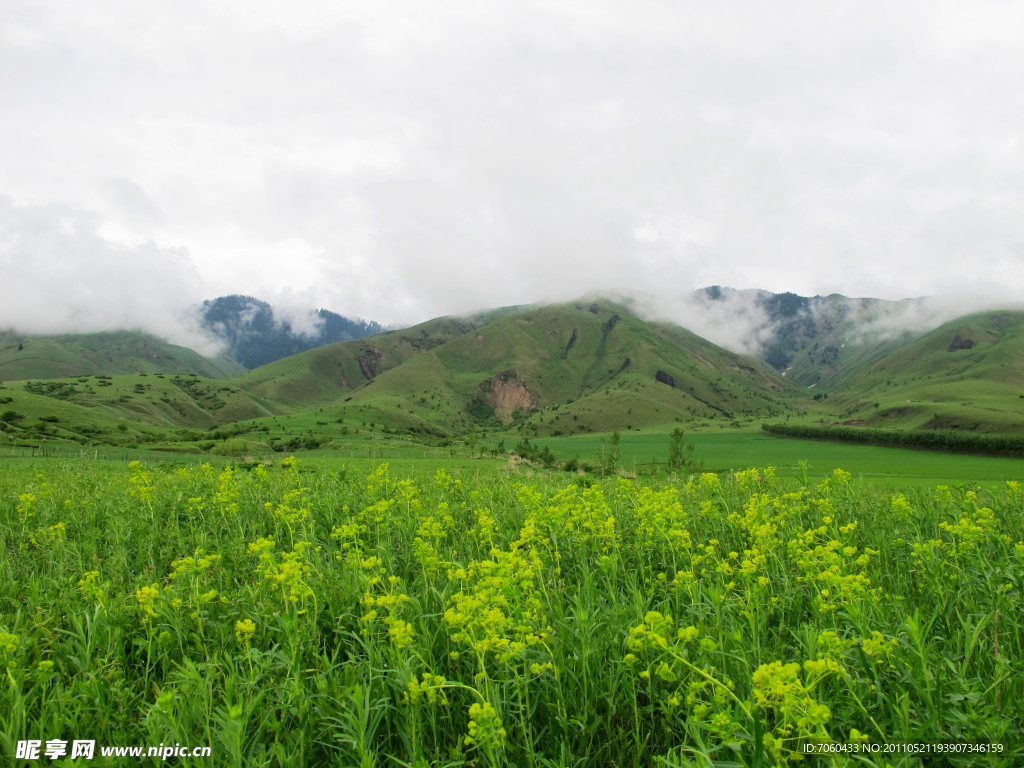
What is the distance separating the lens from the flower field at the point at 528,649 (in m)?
3.31

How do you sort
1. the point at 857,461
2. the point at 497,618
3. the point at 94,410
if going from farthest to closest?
the point at 94,410
the point at 857,461
the point at 497,618

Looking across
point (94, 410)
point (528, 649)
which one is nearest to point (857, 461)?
point (528, 649)

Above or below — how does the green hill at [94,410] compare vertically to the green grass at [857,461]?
above

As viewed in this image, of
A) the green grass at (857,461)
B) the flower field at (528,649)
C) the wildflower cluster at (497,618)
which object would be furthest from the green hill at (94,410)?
the wildflower cluster at (497,618)

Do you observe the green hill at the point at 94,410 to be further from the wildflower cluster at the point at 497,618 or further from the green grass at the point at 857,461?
the wildflower cluster at the point at 497,618

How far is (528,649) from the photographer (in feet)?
13.9

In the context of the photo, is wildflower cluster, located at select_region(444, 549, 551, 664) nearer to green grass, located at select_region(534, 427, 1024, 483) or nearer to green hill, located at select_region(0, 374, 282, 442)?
green grass, located at select_region(534, 427, 1024, 483)

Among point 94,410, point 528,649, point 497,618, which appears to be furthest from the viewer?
point 94,410

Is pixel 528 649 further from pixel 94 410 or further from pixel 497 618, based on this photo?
pixel 94 410

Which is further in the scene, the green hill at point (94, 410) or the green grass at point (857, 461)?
the green hill at point (94, 410)

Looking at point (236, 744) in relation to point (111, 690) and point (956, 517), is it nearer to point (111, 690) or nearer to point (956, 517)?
point (111, 690)

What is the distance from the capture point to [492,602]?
12.9 ft

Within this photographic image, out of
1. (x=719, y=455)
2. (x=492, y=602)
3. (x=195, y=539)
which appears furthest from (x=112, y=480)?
(x=719, y=455)

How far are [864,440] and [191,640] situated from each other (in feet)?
498
